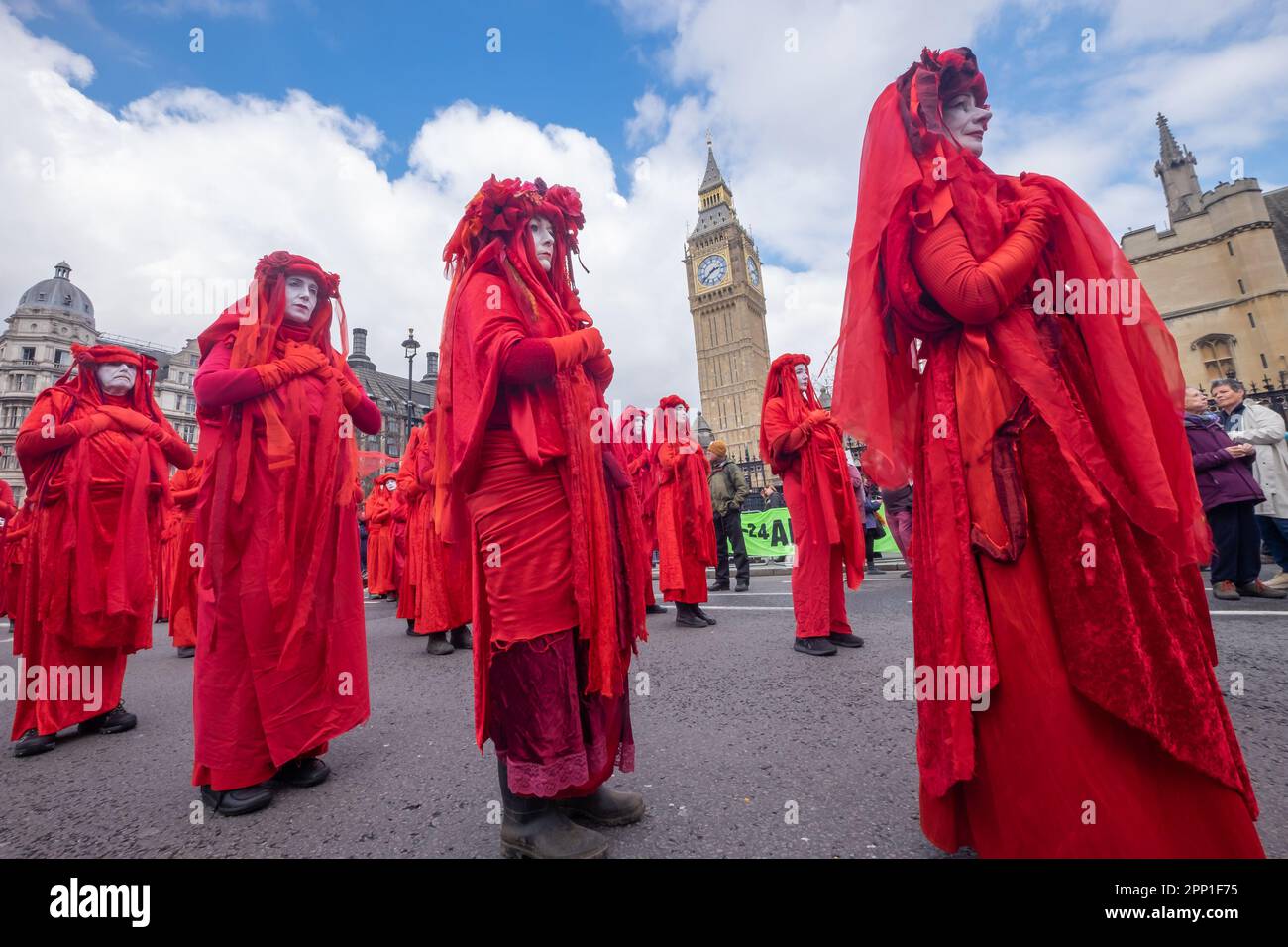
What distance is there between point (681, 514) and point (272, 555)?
4.31 metres

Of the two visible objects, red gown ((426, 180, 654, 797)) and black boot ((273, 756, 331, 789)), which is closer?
red gown ((426, 180, 654, 797))

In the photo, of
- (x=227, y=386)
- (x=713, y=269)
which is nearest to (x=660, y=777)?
(x=227, y=386)

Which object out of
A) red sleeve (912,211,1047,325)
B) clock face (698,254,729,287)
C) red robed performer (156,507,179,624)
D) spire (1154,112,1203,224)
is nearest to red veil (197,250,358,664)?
red sleeve (912,211,1047,325)

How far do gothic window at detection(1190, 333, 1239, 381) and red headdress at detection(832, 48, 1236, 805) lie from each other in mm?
36484

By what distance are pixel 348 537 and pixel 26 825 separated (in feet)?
4.77

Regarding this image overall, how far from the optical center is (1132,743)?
1241 millimetres

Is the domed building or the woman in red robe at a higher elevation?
the domed building

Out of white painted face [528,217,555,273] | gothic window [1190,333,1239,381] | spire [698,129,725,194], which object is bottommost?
white painted face [528,217,555,273]

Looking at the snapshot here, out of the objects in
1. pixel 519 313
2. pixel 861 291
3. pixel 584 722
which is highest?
pixel 519 313

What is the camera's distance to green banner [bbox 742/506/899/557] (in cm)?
1166

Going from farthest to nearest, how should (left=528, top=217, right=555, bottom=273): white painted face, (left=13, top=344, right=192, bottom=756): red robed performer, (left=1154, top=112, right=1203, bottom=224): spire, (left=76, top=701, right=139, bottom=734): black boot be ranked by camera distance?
(left=1154, top=112, right=1203, bottom=224): spire < (left=76, top=701, right=139, bottom=734): black boot < (left=13, top=344, right=192, bottom=756): red robed performer < (left=528, top=217, right=555, bottom=273): white painted face

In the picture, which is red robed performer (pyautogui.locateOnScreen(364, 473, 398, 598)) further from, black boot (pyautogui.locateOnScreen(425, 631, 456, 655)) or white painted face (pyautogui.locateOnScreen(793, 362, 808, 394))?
white painted face (pyautogui.locateOnScreen(793, 362, 808, 394))
